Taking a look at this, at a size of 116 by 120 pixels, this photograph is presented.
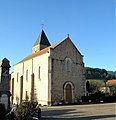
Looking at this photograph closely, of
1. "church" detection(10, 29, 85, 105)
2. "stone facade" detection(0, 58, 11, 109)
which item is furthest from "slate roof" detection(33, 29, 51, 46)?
"stone facade" detection(0, 58, 11, 109)

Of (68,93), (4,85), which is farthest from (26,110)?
(68,93)

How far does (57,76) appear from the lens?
36.3 meters

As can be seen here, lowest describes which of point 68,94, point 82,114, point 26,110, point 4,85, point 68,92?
point 82,114

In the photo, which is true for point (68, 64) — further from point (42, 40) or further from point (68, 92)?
point (42, 40)

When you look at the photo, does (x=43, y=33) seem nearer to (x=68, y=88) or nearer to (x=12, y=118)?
(x=68, y=88)

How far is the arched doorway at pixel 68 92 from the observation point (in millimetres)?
37094

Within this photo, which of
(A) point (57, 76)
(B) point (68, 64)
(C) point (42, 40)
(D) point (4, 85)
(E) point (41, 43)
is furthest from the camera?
(C) point (42, 40)

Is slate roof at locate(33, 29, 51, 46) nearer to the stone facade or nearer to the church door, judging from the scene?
the church door

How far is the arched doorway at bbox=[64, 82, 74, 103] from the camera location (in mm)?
37094

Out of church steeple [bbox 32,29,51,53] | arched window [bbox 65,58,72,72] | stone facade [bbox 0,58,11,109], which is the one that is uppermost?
church steeple [bbox 32,29,51,53]

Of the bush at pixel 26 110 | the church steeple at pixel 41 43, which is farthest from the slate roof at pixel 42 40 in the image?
the bush at pixel 26 110

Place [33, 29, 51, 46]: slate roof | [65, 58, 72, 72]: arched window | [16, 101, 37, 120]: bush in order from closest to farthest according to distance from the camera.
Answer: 1. [16, 101, 37, 120]: bush
2. [65, 58, 72, 72]: arched window
3. [33, 29, 51, 46]: slate roof

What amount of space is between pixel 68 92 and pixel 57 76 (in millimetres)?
3495

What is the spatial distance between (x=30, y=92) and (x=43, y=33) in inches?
781
